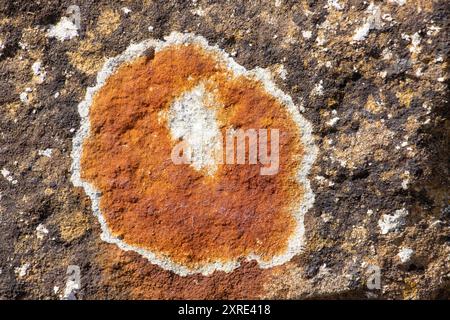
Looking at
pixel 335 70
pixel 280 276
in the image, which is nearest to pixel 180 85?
pixel 335 70

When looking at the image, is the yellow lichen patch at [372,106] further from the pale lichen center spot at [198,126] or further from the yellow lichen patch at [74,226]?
the yellow lichen patch at [74,226]

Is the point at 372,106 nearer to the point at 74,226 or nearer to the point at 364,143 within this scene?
the point at 364,143

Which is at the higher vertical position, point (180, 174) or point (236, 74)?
point (236, 74)

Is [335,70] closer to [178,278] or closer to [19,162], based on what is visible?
[178,278]

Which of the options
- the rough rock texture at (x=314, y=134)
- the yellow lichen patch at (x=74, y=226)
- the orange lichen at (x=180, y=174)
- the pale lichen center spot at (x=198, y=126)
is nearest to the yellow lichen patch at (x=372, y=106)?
the rough rock texture at (x=314, y=134)

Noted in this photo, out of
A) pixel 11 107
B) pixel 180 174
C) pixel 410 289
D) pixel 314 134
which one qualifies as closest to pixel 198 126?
pixel 180 174

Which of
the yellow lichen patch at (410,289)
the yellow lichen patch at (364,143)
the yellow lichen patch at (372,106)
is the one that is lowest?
the yellow lichen patch at (410,289)

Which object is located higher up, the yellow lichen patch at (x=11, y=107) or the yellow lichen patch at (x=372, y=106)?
the yellow lichen patch at (x=11, y=107)
